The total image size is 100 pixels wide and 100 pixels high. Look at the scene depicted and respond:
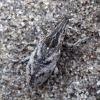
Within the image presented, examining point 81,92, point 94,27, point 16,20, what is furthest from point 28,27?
point 81,92

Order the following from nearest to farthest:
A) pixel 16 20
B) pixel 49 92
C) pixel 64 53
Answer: pixel 49 92, pixel 64 53, pixel 16 20

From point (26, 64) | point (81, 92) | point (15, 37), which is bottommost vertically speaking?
point (81, 92)

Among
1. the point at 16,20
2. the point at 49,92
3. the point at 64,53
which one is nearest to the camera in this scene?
the point at 49,92

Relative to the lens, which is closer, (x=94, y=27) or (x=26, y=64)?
(x=26, y=64)

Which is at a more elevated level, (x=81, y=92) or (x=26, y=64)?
(x=26, y=64)

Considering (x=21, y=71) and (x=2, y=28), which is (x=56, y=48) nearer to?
(x=21, y=71)

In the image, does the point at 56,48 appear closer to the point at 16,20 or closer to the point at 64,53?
the point at 64,53
